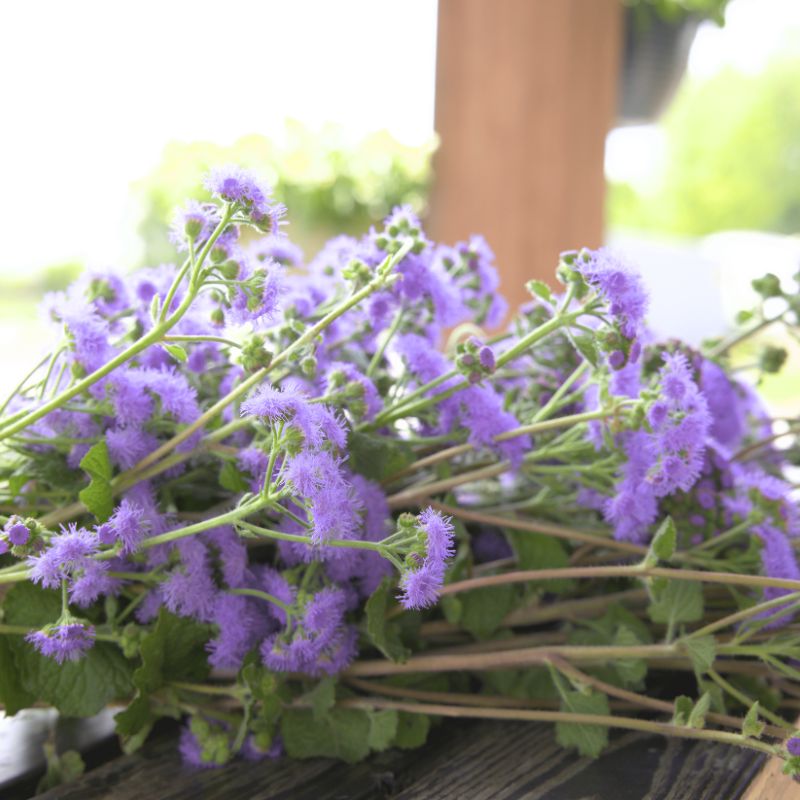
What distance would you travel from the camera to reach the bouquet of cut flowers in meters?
0.53

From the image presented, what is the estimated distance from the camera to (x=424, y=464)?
646mm

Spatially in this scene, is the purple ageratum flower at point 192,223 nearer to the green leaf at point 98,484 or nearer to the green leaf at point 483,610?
the green leaf at point 98,484

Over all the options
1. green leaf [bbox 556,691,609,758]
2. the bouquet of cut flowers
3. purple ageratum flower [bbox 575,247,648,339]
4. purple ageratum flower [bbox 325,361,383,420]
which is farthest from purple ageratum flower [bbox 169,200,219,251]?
green leaf [bbox 556,691,609,758]

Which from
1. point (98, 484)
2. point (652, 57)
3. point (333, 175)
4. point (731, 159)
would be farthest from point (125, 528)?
point (731, 159)

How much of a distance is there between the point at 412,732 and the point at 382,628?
8 centimetres

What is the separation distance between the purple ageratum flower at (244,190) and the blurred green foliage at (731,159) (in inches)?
759

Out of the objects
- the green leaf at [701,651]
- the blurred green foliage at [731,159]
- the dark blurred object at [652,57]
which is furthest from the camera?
the blurred green foliage at [731,159]

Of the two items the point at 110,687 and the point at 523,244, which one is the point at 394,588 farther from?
the point at 523,244

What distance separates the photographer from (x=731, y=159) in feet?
65.5

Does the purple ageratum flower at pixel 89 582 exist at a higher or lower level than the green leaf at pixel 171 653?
higher

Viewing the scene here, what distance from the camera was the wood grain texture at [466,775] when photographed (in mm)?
544

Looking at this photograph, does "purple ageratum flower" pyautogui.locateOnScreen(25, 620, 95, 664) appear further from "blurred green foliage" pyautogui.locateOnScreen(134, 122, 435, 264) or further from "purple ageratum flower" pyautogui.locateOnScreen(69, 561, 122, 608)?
"blurred green foliage" pyautogui.locateOnScreen(134, 122, 435, 264)

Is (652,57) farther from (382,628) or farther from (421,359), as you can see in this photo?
(382,628)

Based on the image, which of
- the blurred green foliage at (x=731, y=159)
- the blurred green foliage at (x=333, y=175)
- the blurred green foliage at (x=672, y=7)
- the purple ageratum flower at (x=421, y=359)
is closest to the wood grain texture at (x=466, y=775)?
the purple ageratum flower at (x=421, y=359)
